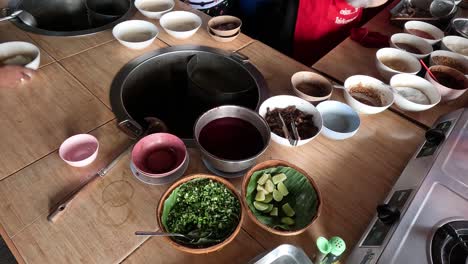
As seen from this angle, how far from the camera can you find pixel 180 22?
1750mm

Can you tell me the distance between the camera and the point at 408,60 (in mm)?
1589

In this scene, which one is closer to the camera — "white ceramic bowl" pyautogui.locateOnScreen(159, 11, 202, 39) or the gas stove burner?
the gas stove burner

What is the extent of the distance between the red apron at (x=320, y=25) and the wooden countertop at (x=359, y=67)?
265 mm

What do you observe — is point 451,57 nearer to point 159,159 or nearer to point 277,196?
point 277,196

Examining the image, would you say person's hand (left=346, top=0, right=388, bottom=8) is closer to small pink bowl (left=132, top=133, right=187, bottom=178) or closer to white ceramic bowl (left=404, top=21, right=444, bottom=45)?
white ceramic bowl (left=404, top=21, right=444, bottom=45)

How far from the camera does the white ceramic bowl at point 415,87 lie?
1.38m

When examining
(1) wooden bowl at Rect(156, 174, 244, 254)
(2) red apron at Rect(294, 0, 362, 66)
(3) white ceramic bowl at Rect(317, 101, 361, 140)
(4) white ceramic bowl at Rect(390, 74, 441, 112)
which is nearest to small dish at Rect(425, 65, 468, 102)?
(4) white ceramic bowl at Rect(390, 74, 441, 112)

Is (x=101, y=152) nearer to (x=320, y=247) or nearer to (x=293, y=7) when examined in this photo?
(x=320, y=247)

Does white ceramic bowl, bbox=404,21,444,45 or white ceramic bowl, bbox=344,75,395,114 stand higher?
white ceramic bowl, bbox=404,21,444,45

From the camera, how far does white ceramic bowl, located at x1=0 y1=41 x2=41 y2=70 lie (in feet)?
4.71

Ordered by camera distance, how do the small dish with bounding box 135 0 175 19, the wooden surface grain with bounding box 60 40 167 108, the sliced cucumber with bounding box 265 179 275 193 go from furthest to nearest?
the small dish with bounding box 135 0 175 19, the wooden surface grain with bounding box 60 40 167 108, the sliced cucumber with bounding box 265 179 275 193

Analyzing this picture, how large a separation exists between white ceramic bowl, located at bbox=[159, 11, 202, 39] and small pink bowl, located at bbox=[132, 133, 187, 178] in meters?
0.72

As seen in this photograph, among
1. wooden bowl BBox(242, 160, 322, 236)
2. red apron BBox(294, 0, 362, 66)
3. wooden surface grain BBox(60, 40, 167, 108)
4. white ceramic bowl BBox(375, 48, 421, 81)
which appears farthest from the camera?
red apron BBox(294, 0, 362, 66)

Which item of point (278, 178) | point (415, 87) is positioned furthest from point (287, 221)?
point (415, 87)
